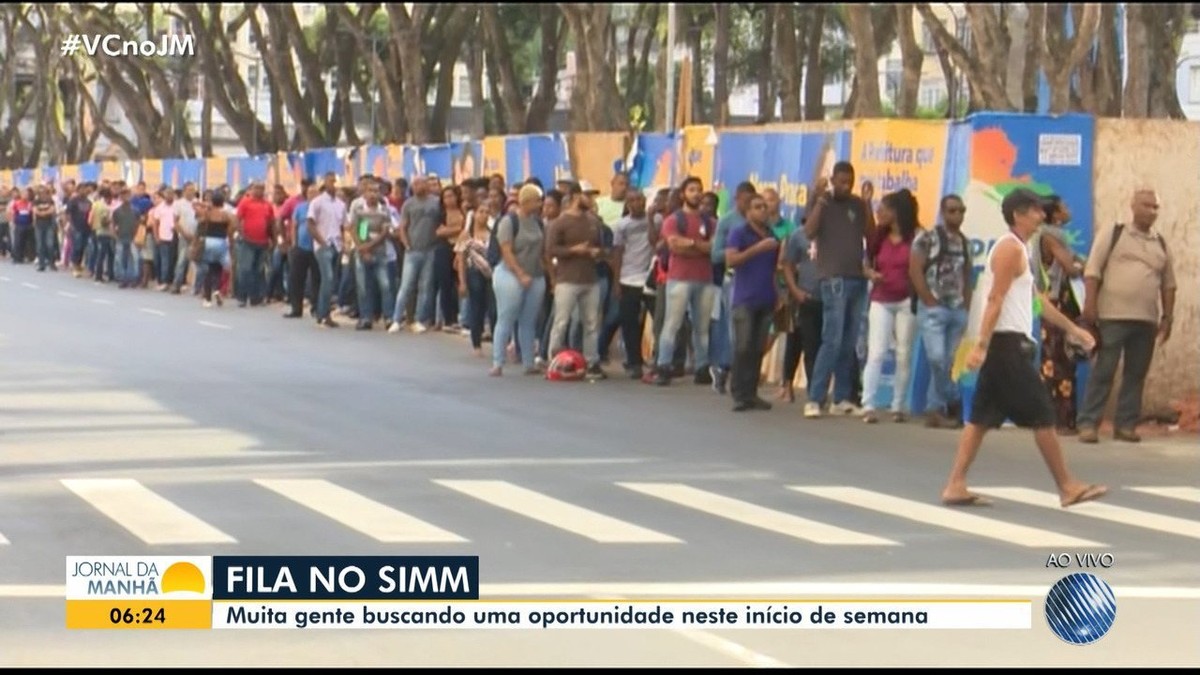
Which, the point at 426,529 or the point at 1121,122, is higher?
the point at 1121,122

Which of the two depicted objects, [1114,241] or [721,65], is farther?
[721,65]

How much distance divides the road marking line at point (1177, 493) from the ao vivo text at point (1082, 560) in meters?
2.79

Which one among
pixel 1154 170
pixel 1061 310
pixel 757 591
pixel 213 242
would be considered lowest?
pixel 213 242

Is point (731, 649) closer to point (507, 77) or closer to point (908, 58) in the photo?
point (908, 58)

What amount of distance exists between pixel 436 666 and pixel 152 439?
27.4 ft

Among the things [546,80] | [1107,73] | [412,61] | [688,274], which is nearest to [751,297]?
[688,274]

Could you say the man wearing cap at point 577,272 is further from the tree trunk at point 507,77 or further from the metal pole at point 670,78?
the tree trunk at point 507,77

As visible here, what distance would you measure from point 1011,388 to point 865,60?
1971 cm

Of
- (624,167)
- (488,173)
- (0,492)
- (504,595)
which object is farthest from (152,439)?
(488,173)

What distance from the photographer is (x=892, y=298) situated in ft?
61.7

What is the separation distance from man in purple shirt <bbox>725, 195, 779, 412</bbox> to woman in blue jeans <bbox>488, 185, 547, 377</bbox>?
3268 mm

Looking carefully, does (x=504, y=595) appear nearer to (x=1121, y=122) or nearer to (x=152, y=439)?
(x=152, y=439)

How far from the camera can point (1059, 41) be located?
102 ft

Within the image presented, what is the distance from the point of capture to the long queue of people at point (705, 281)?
59.6 ft
